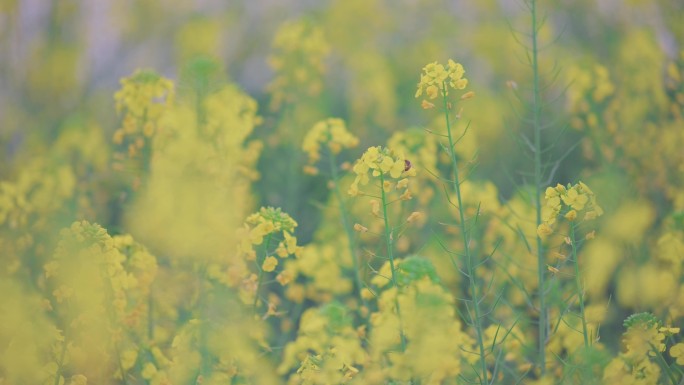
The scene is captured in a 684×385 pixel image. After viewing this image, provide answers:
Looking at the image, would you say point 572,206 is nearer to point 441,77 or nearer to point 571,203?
point 571,203

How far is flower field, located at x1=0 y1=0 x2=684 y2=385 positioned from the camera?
2771mm

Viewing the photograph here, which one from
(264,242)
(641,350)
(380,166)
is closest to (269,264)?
(264,242)

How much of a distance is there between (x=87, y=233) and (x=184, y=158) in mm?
833

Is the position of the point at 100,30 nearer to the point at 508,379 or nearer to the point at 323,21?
the point at 323,21

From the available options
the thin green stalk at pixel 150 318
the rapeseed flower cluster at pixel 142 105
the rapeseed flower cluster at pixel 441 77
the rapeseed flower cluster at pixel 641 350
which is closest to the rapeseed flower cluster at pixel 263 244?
the thin green stalk at pixel 150 318

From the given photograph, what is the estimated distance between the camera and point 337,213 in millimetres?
4586

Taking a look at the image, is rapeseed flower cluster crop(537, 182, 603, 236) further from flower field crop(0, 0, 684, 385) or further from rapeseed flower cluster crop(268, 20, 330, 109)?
rapeseed flower cluster crop(268, 20, 330, 109)

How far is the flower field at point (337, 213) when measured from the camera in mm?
2771

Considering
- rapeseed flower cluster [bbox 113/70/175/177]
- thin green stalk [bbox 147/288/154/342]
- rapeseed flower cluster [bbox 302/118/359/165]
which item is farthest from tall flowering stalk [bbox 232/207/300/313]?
rapeseed flower cluster [bbox 113/70/175/177]

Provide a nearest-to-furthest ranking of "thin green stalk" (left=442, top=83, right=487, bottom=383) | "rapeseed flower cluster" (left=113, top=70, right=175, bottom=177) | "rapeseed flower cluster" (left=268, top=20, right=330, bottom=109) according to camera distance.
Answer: "thin green stalk" (left=442, top=83, right=487, bottom=383) → "rapeseed flower cluster" (left=113, top=70, right=175, bottom=177) → "rapeseed flower cluster" (left=268, top=20, right=330, bottom=109)

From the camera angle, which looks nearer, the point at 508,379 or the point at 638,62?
the point at 508,379

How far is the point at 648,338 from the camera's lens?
2.74 meters

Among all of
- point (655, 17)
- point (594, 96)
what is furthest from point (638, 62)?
point (655, 17)

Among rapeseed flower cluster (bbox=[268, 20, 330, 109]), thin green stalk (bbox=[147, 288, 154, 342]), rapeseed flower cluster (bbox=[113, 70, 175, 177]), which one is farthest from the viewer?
rapeseed flower cluster (bbox=[268, 20, 330, 109])
